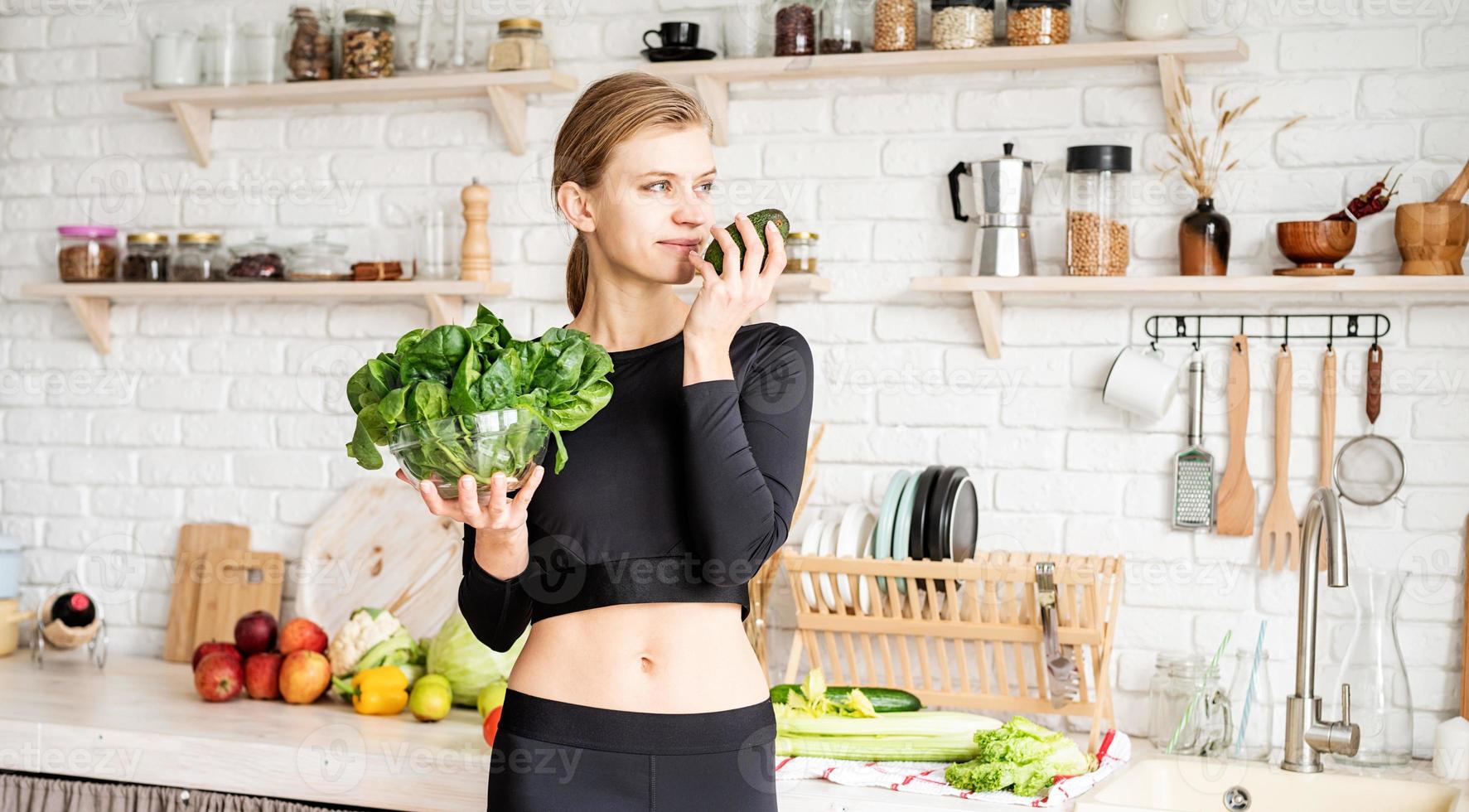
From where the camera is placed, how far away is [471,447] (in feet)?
4.41

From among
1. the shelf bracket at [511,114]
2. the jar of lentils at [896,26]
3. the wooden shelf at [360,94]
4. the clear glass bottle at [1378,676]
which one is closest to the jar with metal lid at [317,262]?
the wooden shelf at [360,94]

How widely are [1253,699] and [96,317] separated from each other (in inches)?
96.1

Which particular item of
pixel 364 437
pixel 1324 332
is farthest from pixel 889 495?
pixel 364 437

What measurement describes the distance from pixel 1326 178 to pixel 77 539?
2.63 meters

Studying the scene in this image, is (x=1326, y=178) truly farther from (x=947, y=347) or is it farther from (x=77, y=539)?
(x=77, y=539)

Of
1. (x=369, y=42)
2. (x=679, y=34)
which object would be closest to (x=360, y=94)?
(x=369, y=42)

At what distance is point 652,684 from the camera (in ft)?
4.96

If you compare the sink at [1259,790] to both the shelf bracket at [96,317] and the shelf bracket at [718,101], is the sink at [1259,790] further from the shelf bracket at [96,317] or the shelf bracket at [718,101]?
the shelf bracket at [96,317]

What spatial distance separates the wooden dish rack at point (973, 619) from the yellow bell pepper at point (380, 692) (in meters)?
0.69

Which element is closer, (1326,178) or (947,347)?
(1326,178)

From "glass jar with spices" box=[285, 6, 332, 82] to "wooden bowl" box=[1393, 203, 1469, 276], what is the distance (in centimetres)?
202

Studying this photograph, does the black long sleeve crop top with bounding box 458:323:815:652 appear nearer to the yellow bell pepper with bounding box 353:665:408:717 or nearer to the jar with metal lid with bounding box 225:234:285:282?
the yellow bell pepper with bounding box 353:665:408:717

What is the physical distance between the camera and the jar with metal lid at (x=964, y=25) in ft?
7.98

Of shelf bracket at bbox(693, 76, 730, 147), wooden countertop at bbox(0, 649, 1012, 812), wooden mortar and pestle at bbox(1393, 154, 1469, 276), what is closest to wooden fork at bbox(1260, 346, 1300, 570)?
wooden mortar and pestle at bbox(1393, 154, 1469, 276)
